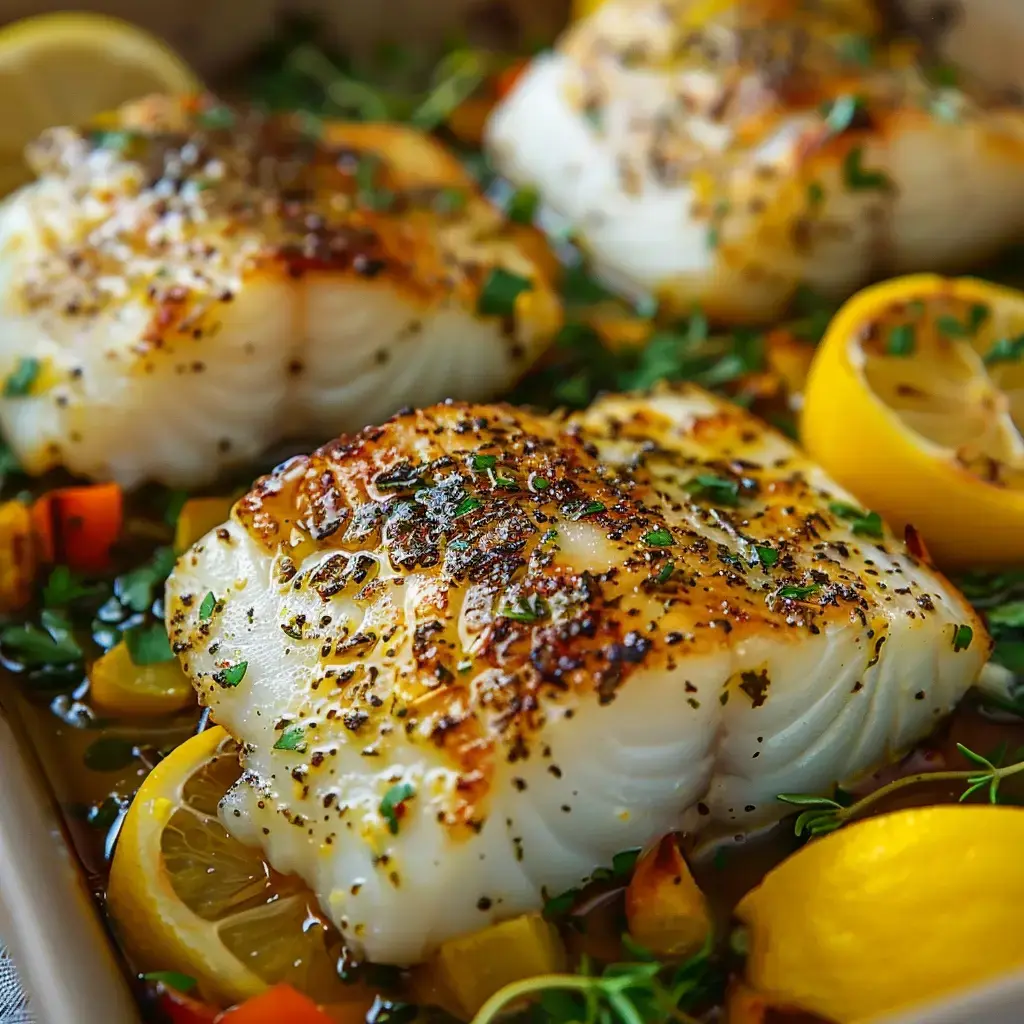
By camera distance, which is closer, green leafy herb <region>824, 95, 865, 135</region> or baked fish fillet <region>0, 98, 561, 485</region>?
baked fish fillet <region>0, 98, 561, 485</region>

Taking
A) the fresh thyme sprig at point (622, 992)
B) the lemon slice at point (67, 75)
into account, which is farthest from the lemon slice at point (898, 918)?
the lemon slice at point (67, 75)

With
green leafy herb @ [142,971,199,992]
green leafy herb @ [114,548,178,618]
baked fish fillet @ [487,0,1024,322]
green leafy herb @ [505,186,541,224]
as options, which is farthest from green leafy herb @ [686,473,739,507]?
green leafy herb @ [505,186,541,224]

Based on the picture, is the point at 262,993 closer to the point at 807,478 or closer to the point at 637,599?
the point at 637,599

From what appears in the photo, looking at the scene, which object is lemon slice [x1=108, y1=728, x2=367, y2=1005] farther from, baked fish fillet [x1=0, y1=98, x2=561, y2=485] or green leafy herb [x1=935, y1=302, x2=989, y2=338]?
green leafy herb [x1=935, y1=302, x2=989, y2=338]

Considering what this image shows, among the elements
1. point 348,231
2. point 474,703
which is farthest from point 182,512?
point 474,703

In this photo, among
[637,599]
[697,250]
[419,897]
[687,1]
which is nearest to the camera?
[419,897]

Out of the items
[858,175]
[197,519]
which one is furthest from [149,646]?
[858,175]

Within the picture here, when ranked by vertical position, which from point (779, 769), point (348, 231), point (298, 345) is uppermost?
point (348, 231)
